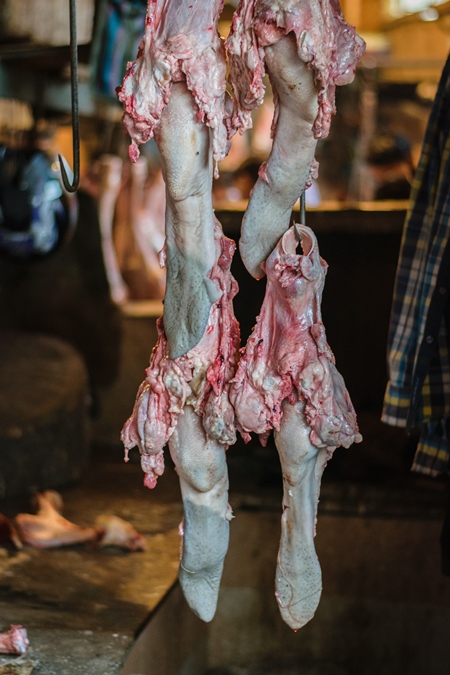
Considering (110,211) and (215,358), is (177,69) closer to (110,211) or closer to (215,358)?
(215,358)

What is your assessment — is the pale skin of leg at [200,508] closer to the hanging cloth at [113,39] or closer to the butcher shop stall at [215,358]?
the butcher shop stall at [215,358]

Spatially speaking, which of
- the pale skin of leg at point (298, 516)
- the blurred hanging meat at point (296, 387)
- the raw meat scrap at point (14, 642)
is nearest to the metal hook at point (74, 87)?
the blurred hanging meat at point (296, 387)

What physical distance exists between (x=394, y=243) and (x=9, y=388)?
Result: 228 cm

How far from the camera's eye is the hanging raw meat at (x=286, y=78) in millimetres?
1856

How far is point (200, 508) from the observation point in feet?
7.41

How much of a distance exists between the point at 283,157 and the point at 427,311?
918 mm

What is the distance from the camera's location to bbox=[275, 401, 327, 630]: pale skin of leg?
2.11 meters

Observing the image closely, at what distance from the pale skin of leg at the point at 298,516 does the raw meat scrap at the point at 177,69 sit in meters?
0.67

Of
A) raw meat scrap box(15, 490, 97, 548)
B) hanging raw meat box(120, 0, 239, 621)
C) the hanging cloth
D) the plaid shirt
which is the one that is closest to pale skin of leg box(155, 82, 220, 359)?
hanging raw meat box(120, 0, 239, 621)


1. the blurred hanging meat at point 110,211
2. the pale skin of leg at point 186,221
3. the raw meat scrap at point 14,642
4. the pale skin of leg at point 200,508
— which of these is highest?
the pale skin of leg at point 186,221

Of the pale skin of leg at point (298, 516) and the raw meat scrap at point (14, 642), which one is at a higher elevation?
the pale skin of leg at point (298, 516)

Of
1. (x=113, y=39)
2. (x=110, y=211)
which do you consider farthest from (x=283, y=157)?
(x=110, y=211)

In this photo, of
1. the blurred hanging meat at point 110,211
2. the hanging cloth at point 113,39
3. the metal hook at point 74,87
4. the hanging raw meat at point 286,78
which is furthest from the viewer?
the blurred hanging meat at point 110,211

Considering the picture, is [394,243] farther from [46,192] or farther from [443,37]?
[443,37]
